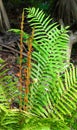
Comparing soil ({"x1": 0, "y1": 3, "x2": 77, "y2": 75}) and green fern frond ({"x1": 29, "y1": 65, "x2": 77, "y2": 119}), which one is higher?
soil ({"x1": 0, "y1": 3, "x2": 77, "y2": 75})

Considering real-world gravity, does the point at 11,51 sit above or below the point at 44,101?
above

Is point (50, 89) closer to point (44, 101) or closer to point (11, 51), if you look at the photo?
point (44, 101)

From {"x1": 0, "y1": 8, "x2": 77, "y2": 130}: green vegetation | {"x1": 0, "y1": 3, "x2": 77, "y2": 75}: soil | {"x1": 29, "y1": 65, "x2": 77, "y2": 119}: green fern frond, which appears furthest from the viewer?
{"x1": 0, "y1": 3, "x2": 77, "y2": 75}: soil

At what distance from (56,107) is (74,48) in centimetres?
408

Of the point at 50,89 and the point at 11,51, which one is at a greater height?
the point at 11,51

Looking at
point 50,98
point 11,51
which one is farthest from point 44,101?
point 11,51

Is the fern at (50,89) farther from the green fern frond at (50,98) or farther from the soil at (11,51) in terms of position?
the soil at (11,51)

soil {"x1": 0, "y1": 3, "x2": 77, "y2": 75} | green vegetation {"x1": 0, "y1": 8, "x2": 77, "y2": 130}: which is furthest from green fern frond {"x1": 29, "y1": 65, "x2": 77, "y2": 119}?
soil {"x1": 0, "y1": 3, "x2": 77, "y2": 75}

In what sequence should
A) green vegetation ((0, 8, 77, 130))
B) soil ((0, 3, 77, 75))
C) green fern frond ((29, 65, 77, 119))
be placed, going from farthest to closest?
soil ((0, 3, 77, 75)) → green fern frond ((29, 65, 77, 119)) → green vegetation ((0, 8, 77, 130))

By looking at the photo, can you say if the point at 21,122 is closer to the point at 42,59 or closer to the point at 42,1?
the point at 42,59

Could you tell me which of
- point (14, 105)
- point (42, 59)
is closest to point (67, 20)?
point (14, 105)

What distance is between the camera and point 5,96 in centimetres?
241

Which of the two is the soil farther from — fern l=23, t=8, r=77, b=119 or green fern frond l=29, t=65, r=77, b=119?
green fern frond l=29, t=65, r=77, b=119

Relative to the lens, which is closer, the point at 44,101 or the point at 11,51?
the point at 44,101
